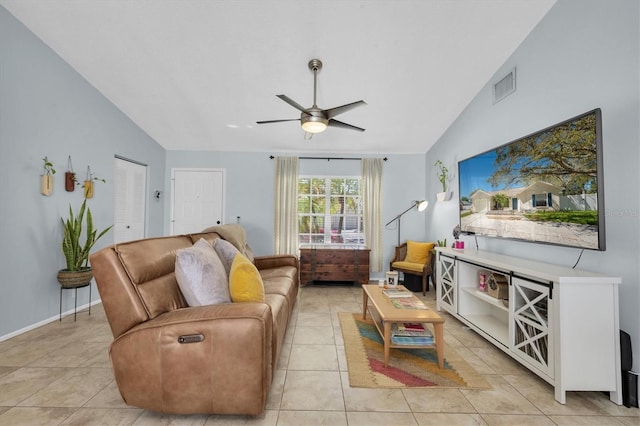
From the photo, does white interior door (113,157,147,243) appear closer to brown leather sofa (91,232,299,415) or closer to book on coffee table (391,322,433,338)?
brown leather sofa (91,232,299,415)

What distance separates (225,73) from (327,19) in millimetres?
1325

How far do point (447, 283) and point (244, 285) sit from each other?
229 centimetres

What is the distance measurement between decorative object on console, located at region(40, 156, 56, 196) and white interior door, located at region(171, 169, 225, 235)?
2.11 metres

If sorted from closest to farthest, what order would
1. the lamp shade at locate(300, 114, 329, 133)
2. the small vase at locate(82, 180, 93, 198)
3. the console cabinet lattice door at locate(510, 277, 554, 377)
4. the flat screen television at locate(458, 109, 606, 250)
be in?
the console cabinet lattice door at locate(510, 277, 554, 377), the flat screen television at locate(458, 109, 606, 250), the lamp shade at locate(300, 114, 329, 133), the small vase at locate(82, 180, 93, 198)

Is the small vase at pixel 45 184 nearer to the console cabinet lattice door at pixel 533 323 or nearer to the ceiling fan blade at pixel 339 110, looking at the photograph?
the ceiling fan blade at pixel 339 110

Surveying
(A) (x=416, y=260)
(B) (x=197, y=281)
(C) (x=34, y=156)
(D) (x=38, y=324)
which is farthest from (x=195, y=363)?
(A) (x=416, y=260)

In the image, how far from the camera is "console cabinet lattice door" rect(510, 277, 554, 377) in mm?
1758

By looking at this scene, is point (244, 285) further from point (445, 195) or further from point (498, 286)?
point (445, 195)

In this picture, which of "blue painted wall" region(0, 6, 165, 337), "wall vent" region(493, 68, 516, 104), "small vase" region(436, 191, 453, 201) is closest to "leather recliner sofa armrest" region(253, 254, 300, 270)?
"blue painted wall" region(0, 6, 165, 337)

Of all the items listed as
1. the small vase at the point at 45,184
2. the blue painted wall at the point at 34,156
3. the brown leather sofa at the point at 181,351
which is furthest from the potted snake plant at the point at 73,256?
the brown leather sofa at the point at 181,351

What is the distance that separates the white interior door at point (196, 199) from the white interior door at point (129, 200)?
1.76ft

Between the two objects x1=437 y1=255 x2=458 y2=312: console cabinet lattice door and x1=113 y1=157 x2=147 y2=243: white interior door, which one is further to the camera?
x1=113 y1=157 x2=147 y2=243: white interior door

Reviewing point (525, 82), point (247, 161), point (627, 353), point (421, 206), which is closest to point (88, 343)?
point (247, 161)

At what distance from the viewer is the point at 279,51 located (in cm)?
282
